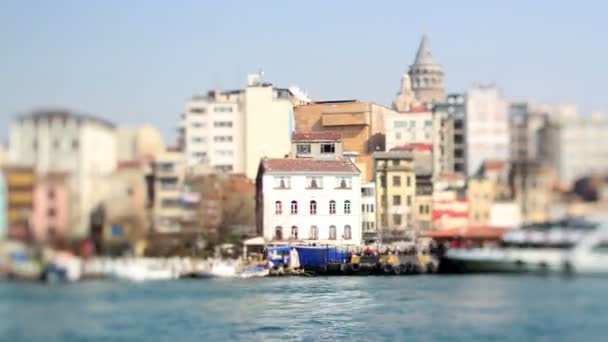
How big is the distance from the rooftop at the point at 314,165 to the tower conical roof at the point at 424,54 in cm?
113

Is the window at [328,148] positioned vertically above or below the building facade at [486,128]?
above

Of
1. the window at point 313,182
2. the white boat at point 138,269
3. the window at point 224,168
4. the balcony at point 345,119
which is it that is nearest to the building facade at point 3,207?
the white boat at point 138,269

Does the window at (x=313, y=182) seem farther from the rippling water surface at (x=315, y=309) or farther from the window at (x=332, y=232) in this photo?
the rippling water surface at (x=315, y=309)

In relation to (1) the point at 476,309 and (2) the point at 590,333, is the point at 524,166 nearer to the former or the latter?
(2) the point at 590,333

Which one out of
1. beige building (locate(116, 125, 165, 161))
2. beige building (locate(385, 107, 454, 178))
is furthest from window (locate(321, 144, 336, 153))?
beige building (locate(116, 125, 165, 161))

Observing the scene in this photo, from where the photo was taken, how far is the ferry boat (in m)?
3.49

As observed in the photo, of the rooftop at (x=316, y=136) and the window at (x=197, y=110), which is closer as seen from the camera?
the window at (x=197, y=110)

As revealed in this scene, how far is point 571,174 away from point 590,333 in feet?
4.65

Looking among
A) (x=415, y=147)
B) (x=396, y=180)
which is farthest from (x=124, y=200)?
(x=396, y=180)

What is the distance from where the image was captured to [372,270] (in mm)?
8906

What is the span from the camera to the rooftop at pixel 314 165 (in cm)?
597

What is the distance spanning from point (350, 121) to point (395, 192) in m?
0.65

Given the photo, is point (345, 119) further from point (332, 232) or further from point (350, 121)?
point (332, 232)

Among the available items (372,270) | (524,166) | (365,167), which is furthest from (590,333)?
(372,270)
